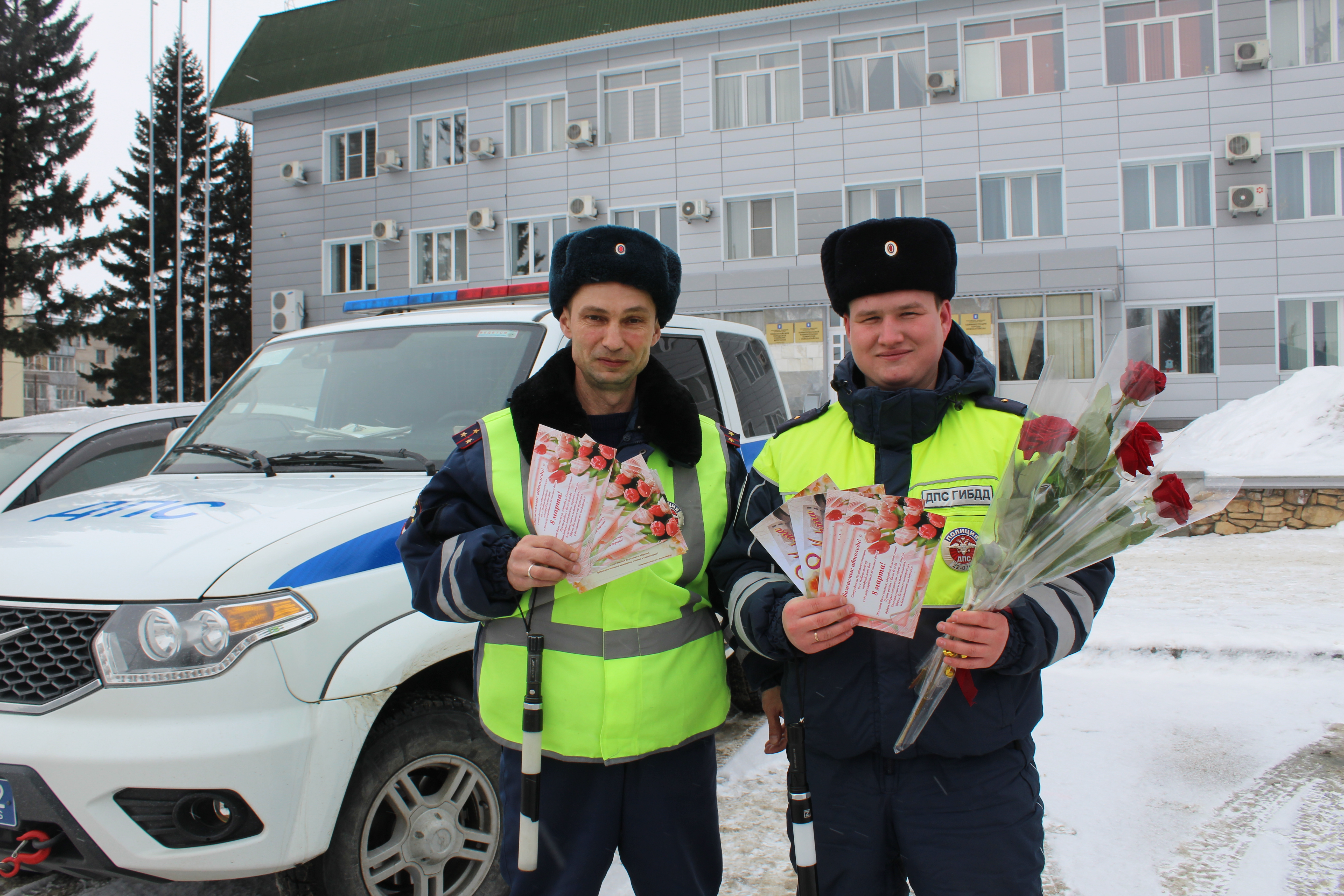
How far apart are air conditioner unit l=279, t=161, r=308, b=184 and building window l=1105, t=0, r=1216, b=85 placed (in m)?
20.5

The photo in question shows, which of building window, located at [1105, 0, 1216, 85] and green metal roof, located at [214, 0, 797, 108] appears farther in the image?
green metal roof, located at [214, 0, 797, 108]

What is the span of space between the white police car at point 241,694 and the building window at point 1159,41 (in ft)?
68.2

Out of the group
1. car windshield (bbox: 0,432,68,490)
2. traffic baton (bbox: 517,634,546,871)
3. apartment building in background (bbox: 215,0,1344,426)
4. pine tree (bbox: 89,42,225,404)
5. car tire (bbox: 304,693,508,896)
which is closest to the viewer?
traffic baton (bbox: 517,634,546,871)

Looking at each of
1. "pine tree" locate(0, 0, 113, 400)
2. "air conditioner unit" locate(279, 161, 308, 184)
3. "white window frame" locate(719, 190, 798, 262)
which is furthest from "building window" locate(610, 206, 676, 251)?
"pine tree" locate(0, 0, 113, 400)

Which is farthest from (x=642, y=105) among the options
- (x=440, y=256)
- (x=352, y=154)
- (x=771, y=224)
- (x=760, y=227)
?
(x=352, y=154)

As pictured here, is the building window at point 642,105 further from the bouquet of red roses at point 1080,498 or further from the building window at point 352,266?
the bouquet of red roses at point 1080,498

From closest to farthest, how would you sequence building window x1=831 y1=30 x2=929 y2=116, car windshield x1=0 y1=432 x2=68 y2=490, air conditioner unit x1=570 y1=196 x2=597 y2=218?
car windshield x1=0 y1=432 x2=68 y2=490, building window x1=831 y1=30 x2=929 y2=116, air conditioner unit x1=570 y1=196 x2=597 y2=218

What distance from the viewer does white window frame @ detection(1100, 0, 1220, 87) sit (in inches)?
738

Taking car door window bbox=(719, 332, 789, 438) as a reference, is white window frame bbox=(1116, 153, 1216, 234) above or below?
above

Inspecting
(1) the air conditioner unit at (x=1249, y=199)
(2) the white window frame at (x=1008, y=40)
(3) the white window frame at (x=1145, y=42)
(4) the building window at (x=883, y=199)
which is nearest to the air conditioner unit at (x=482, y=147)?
(4) the building window at (x=883, y=199)

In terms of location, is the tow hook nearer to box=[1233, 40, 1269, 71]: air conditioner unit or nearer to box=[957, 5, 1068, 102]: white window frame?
box=[957, 5, 1068, 102]: white window frame

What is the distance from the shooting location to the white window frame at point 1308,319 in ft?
59.3

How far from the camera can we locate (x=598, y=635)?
2.07 m

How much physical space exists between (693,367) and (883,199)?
17784 mm
